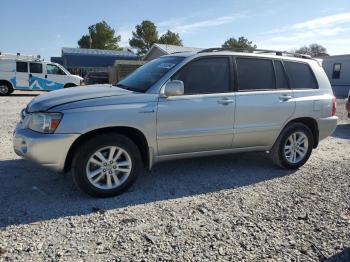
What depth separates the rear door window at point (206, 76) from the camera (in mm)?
4781

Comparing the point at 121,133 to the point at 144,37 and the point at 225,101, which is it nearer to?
the point at 225,101

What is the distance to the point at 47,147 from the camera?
3.97m

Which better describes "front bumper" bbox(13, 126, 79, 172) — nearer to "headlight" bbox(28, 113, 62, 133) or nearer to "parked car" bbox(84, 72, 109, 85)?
"headlight" bbox(28, 113, 62, 133)

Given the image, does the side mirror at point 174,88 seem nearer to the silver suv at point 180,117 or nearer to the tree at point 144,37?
the silver suv at point 180,117

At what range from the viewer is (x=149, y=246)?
329cm

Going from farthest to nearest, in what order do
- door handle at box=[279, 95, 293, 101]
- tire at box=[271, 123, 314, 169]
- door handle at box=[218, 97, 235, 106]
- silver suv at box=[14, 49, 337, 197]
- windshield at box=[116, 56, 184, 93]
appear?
1. tire at box=[271, 123, 314, 169]
2. door handle at box=[279, 95, 293, 101]
3. door handle at box=[218, 97, 235, 106]
4. windshield at box=[116, 56, 184, 93]
5. silver suv at box=[14, 49, 337, 197]

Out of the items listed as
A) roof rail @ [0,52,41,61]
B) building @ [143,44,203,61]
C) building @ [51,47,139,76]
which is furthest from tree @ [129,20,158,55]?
roof rail @ [0,52,41,61]

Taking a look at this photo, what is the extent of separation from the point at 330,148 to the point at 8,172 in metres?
6.23

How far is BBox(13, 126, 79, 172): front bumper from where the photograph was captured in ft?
13.0

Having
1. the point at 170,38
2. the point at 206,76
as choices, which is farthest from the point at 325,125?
the point at 170,38

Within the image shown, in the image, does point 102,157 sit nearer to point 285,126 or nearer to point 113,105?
point 113,105

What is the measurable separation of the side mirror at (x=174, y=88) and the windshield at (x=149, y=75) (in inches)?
11.4

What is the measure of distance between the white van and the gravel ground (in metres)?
14.5

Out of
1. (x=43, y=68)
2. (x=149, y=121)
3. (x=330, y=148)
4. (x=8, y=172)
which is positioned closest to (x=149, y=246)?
(x=149, y=121)
